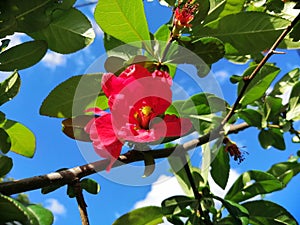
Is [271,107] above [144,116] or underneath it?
underneath

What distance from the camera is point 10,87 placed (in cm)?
78

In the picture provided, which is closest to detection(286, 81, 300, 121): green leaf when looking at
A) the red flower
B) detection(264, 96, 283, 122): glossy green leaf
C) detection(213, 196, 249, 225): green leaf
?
detection(264, 96, 283, 122): glossy green leaf

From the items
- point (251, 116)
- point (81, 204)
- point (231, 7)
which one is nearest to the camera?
point (81, 204)

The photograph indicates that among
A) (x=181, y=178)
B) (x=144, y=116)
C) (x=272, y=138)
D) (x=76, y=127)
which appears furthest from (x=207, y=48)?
(x=272, y=138)

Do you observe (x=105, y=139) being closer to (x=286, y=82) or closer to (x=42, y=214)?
(x=42, y=214)

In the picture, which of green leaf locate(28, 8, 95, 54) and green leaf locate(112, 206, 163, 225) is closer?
green leaf locate(28, 8, 95, 54)

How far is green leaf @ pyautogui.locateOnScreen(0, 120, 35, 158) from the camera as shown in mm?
943

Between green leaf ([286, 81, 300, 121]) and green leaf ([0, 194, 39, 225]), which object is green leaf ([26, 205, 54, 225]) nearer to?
green leaf ([0, 194, 39, 225])

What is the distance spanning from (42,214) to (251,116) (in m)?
0.81

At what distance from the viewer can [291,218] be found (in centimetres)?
109

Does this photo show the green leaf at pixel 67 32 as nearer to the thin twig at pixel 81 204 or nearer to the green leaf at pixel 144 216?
the thin twig at pixel 81 204

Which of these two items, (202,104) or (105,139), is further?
(202,104)

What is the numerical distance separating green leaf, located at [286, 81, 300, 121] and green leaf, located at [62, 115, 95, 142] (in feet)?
2.41

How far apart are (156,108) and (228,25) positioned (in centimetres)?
25
